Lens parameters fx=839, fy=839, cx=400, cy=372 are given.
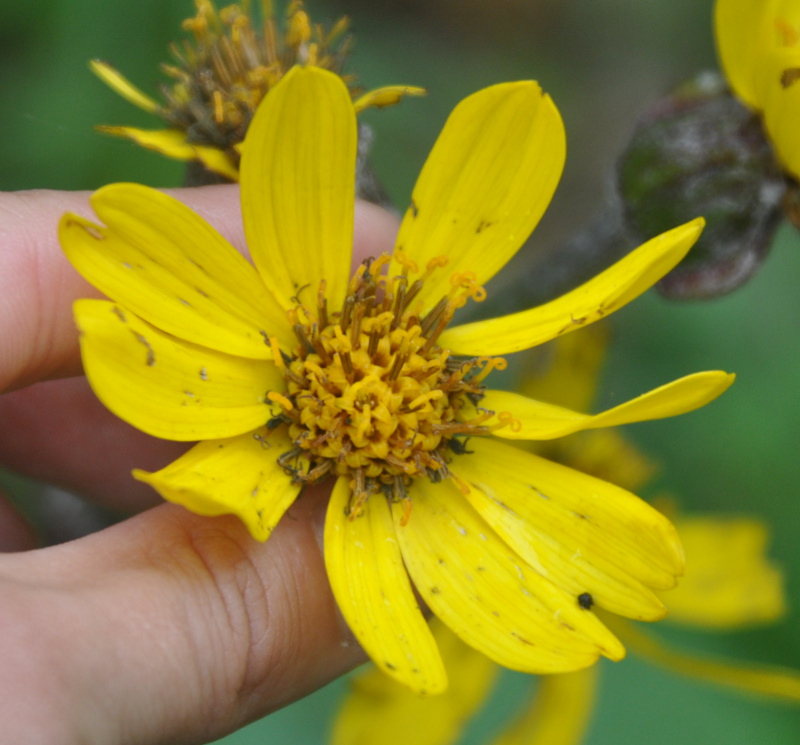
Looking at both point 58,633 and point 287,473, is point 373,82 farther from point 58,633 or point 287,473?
point 58,633

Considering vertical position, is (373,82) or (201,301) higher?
(373,82)

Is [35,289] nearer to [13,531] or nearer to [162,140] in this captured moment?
[162,140]

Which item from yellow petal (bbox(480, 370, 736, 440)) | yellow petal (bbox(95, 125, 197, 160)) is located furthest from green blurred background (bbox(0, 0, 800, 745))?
yellow petal (bbox(480, 370, 736, 440))

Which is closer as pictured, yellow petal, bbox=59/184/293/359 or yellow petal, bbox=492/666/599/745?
yellow petal, bbox=59/184/293/359

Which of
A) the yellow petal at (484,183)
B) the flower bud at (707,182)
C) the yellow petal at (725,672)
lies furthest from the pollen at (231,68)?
the yellow petal at (725,672)

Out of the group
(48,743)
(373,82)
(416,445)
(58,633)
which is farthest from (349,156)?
(373,82)

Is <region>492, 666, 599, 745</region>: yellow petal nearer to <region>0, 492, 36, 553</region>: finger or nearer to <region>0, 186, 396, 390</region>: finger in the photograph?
<region>0, 492, 36, 553</region>: finger
